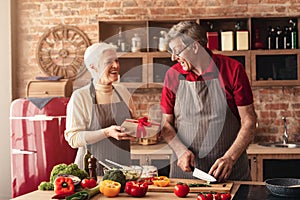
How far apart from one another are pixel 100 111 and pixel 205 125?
767 millimetres

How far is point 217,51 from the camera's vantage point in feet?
18.7

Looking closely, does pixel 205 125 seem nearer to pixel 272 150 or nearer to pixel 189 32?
pixel 189 32

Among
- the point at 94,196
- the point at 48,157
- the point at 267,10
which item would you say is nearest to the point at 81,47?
the point at 48,157

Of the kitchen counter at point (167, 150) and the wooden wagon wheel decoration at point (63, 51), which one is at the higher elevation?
the wooden wagon wheel decoration at point (63, 51)

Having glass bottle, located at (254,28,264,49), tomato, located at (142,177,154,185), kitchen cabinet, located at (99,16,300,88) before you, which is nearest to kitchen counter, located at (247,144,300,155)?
kitchen cabinet, located at (99,16,300,88)

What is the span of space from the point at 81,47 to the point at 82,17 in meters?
0.34

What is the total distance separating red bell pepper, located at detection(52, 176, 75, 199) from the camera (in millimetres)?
3016

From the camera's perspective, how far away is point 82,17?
612 centimetres

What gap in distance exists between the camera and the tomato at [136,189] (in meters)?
3.01

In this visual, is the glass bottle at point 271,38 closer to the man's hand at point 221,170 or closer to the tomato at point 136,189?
the man's hand at point 221,170

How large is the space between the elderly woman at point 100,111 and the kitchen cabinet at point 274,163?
1.68 meters

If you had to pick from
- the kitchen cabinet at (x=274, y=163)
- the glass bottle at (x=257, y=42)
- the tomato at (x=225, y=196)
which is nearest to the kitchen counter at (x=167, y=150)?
the kitchen cabinet at (x=274, y=163)

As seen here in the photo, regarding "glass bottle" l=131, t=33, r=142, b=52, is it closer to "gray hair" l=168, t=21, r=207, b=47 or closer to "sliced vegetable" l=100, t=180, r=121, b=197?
"gray hair" l=168, t=21, r=207, b=47

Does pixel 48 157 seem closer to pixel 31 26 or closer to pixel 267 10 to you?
pixel 31 26
